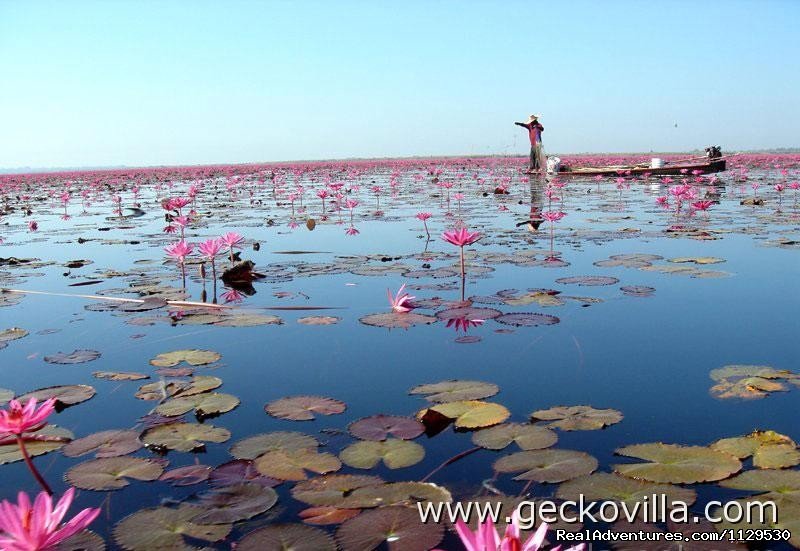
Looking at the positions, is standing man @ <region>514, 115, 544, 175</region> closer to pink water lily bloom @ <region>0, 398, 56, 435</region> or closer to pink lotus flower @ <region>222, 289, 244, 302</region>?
pink lotus flower @ <region>222, 289, 244, 302</region>

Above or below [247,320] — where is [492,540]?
above

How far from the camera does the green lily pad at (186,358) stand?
2723 mm

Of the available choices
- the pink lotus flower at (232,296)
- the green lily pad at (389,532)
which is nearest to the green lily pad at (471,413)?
the green lily pad at (389,532)

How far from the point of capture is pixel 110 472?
1.77m

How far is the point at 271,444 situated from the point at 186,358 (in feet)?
3.42

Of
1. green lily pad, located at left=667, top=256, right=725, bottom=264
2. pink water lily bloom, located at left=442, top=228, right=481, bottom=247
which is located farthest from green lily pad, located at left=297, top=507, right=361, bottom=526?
green lily pad, located at left=667, top=256, right=725, bottom=264

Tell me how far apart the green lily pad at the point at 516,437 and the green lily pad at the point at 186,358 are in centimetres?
139

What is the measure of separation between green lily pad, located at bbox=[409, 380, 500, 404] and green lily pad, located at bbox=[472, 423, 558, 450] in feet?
0.89

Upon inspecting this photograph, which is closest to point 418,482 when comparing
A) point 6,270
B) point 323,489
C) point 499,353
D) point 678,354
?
point 323,489

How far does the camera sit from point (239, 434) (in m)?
2.03

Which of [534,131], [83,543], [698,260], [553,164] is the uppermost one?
[534,131]

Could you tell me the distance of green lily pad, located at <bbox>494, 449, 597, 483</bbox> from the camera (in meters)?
1.65

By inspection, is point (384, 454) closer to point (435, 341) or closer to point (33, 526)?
point (33, 526)

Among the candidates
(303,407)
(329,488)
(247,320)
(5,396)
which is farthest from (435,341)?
(5,396)
